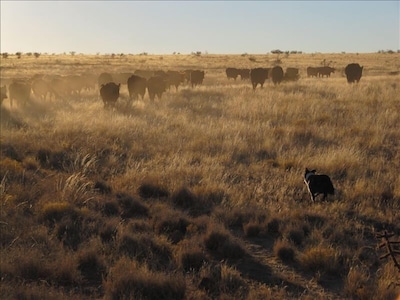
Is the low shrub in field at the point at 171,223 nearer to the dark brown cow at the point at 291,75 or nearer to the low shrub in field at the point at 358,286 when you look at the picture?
the low shrub in field at the point at 358,286

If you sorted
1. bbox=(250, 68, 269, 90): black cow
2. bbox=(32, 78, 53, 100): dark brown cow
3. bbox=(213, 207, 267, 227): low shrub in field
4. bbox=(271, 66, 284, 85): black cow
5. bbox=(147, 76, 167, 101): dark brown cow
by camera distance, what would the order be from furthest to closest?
bbox=(271, 66, 284, 85): black cow
bbox=(250, 68, 269, 90): black cow
bbox=(32, 78, 53, 100): dark brown cow
bbox=(147, 76, 167, 101): dark brown cow
bbox=(213, 207, 267, 227): low shrub in field

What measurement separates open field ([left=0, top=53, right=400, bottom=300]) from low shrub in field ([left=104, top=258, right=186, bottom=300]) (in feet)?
0.05

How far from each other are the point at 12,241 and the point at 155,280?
221 cm

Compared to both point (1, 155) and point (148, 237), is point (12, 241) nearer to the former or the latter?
point (148, 237)

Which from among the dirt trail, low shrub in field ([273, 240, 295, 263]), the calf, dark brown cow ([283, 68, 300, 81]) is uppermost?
dark brown cow ([283, 68, 300, 81])

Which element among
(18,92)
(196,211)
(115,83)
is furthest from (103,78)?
(196,211)

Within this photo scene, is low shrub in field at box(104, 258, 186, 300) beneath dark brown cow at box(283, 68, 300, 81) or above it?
beneath

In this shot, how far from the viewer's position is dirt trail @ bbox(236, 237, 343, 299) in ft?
17.1

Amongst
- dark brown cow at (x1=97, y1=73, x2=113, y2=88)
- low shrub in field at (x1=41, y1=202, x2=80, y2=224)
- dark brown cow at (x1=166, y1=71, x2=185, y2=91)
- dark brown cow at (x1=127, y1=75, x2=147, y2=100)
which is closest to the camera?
low shrub in field at (x1=41, y1=202, x2=80, y2=224)

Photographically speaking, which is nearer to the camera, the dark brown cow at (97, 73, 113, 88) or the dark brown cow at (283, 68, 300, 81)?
the dark brown cow at (97, 73, 113, 88)

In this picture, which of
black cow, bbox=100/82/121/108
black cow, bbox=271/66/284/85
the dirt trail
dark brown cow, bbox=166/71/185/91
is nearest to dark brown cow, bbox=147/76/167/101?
black cow, bbox=100/82/121/108

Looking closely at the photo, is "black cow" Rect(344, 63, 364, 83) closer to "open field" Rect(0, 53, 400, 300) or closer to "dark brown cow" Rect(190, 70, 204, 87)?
"dark brown cow" Rect(190, 70, 204, 87)

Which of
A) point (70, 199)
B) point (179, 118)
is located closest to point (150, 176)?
point (70, 199)

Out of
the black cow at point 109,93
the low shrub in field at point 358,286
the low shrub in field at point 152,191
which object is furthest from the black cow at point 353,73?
the low shrub in field at point 358,286
